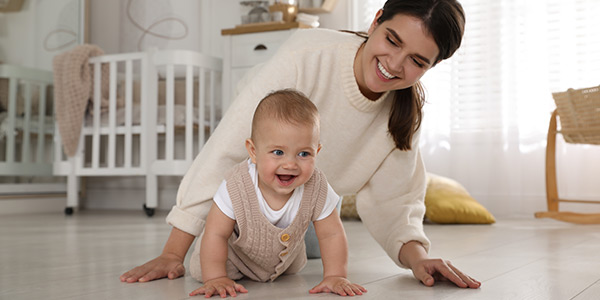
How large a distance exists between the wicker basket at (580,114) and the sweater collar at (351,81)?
174 cm

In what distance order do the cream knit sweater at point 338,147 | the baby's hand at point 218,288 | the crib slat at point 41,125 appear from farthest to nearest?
the crib slat at point 41,125 → the cream knit sweater at point 338,147 → the baby's hand at point 218,288

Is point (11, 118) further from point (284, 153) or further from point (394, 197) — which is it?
point (284, 153)

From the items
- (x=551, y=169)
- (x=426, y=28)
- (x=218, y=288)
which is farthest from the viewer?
(x=551, y=169)

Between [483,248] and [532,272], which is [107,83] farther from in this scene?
[532,272]

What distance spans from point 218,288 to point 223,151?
1.00 ft

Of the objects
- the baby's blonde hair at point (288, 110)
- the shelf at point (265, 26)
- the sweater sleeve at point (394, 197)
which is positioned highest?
the shelf at point (265, 26)

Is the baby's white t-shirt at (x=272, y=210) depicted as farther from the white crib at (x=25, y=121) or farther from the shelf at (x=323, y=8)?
the white crib at (x=25, y=121)

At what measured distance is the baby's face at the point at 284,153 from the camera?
→ 3.28ft

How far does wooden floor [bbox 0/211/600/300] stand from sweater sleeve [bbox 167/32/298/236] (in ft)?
0.41

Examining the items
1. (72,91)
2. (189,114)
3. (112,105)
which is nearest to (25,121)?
(72,91)

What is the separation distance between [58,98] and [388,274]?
2.56 meters

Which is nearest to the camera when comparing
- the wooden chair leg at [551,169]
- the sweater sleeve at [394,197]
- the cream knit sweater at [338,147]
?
the cream knit sweater at [338,147]

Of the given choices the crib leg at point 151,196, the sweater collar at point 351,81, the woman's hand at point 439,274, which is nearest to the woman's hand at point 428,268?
the woman's hand at point 439,274

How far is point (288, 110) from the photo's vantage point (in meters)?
1.01
